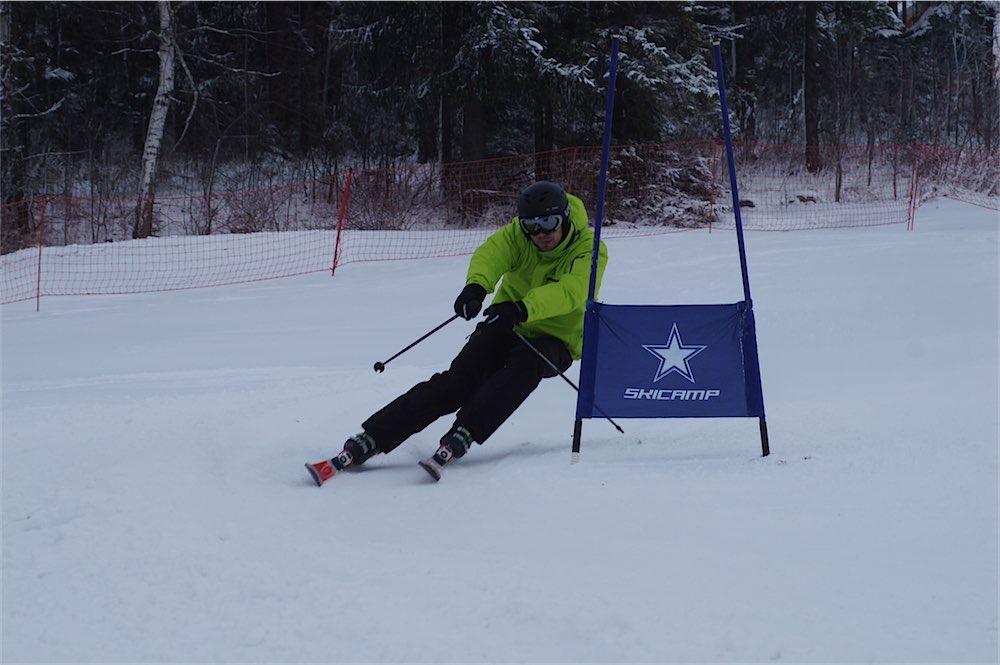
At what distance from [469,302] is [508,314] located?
246 mm

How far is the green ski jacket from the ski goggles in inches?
4.1

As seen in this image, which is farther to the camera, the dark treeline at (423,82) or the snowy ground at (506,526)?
the dark treeline at (423,82)

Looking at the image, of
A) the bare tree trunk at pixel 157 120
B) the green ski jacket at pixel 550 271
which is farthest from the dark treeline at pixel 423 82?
the green ski jacket at pixel 550 271

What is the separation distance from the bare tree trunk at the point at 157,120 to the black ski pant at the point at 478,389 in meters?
13.8

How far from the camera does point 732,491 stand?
3828 mm

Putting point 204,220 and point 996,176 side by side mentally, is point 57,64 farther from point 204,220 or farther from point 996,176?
point 996,176

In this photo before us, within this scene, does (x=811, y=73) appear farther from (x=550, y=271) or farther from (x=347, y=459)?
(x=347, y=459)

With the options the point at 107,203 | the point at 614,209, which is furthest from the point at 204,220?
the point at 614,209

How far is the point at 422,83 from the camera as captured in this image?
19.0 m

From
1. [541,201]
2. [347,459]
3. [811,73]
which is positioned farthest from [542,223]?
[811,73]

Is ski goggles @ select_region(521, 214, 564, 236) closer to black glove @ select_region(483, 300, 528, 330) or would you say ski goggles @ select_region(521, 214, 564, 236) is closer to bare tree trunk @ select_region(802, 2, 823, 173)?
black glove @ select_region(483, 300, 528, 330)

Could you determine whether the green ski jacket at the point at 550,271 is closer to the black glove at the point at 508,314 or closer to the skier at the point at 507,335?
the skier at the point at 507,335

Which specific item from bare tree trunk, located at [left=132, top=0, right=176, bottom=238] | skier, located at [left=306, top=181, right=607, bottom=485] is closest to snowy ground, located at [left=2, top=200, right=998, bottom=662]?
skier, located at [left=306, top=181, right=607, bottom=485]

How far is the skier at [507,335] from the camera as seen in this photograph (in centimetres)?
454
